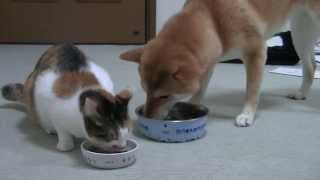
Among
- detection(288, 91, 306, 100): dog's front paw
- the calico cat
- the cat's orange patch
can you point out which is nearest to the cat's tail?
the calico cat

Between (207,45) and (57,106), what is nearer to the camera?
(57,106)

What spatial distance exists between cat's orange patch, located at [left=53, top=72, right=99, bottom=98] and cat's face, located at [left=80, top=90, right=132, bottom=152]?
0.11m

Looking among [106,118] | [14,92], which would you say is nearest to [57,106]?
[106,118]

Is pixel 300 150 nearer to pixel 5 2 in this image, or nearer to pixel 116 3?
pixel 116 3

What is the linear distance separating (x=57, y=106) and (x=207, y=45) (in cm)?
58

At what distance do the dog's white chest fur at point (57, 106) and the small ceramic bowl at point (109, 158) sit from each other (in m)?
0.07

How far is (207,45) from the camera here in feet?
5.75

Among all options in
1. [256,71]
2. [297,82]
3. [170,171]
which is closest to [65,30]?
[297,82]

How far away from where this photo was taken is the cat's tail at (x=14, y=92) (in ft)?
6.54

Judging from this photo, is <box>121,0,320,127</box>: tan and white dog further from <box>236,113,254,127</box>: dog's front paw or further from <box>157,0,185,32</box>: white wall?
<box>157,0,185,32</box>: white wall

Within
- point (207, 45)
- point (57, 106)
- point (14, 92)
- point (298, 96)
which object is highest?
point (207, 45)

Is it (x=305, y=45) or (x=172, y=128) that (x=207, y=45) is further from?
(x=305, y=45)

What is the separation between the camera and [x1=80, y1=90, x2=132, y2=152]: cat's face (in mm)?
1394

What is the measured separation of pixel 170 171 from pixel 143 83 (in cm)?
35
